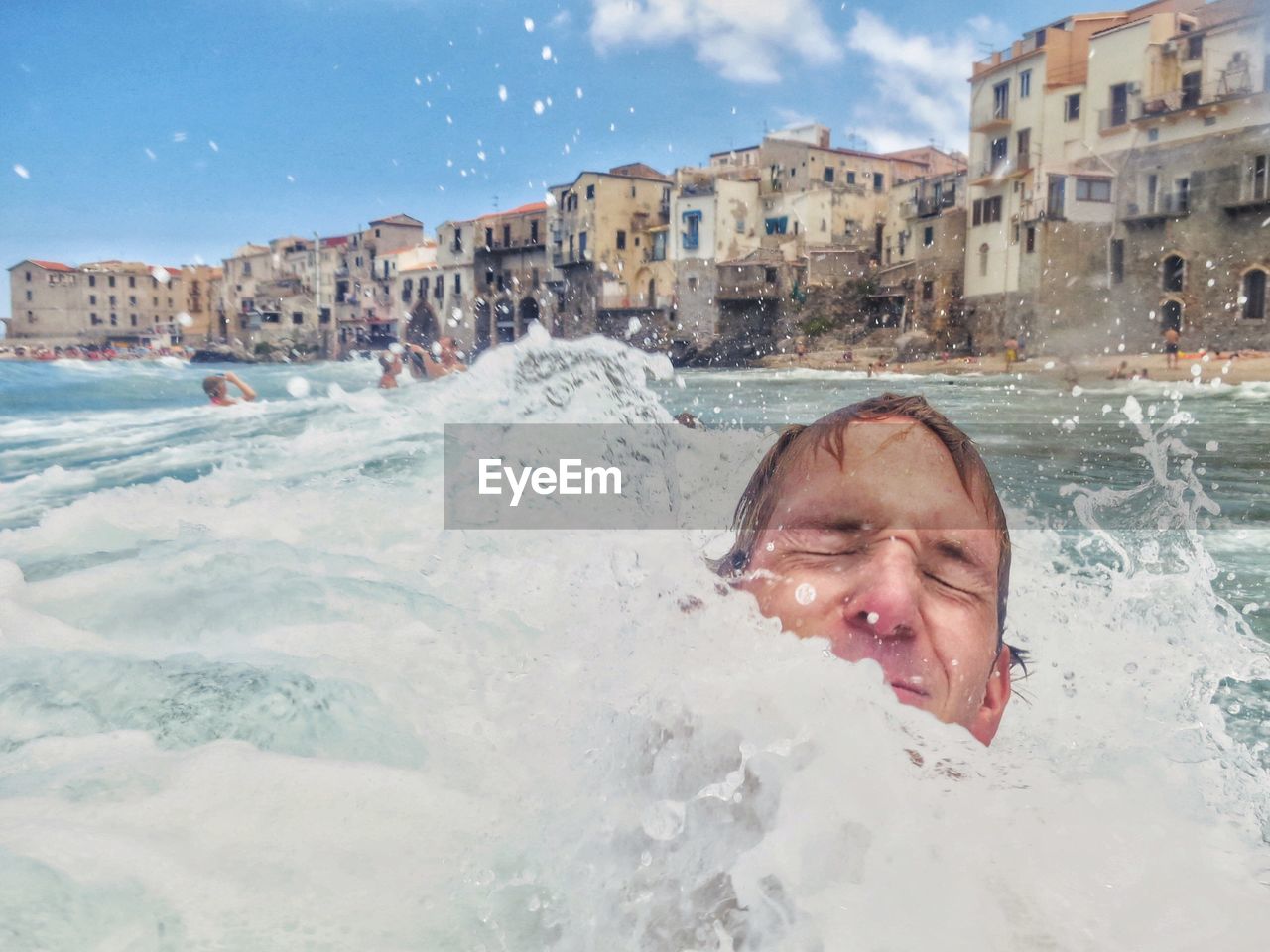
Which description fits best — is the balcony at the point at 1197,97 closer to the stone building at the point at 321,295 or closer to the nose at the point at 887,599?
the nose at the point at 887,599

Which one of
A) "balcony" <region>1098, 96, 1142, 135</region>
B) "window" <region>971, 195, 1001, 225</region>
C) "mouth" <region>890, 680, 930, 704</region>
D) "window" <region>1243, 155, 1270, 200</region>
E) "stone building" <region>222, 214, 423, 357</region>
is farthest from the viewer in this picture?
"stone building" <region>222, 214, 423, 357</region>

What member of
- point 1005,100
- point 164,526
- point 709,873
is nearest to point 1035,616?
point 709,873

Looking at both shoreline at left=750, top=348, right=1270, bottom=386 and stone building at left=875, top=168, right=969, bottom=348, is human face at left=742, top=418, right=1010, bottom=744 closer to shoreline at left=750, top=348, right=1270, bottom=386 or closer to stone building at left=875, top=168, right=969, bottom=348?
shoreline at left=750, top=348, right=1270, bottom=386

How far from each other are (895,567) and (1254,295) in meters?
18.4

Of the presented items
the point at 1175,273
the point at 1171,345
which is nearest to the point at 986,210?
the point at 1175,273

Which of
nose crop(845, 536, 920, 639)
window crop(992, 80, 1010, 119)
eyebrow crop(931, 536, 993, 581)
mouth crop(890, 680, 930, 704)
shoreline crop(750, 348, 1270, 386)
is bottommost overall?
mouth crop(890, 680, 930, 704)

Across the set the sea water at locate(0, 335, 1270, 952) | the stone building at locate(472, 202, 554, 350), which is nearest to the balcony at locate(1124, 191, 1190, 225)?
the stone building at locate(472, 202, 554, 350)

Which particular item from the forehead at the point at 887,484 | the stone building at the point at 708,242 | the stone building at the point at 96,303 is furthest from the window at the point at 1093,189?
the stone building at the point at 96,303

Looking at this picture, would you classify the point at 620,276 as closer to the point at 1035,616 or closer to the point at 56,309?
the point at 56,309

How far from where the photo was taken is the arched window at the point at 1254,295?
15555 millimetres

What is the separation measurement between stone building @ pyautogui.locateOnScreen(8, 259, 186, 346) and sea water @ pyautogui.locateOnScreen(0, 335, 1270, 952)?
1101 inches

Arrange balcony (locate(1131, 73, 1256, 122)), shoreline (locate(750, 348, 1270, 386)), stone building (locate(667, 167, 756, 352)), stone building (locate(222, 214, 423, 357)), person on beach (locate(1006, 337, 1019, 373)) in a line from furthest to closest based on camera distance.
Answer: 1. stone building (locate(222, 214, 423, 357))
2. stone building (locate(667, 167, 756, 352))
3. person on beach (locate(1006, 337, 1019, 373))
4. balcony (locate(1131, 73, 1256, 122))
5. shoreline (locate(750, 348, 1270, 386))

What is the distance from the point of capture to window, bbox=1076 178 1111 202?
60.8 feet

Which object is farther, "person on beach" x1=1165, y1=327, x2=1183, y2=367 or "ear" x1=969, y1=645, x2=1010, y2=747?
"person on beach" x1=1165, y1=327, x2=1183, y2=367
